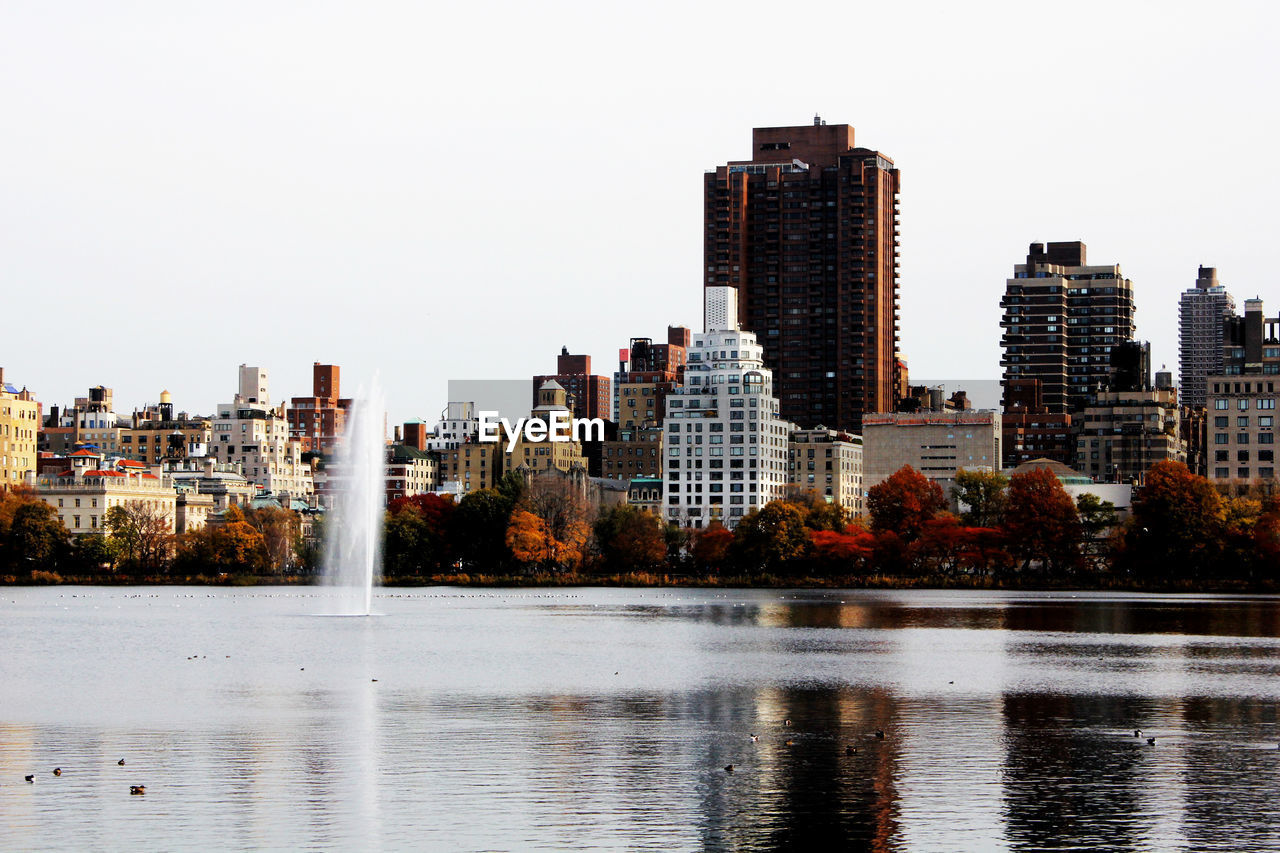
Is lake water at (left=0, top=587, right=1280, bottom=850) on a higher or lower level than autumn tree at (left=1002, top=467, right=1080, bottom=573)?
lower

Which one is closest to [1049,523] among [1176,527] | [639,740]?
[1176,527]

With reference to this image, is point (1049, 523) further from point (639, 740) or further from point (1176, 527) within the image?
point (639, 740)

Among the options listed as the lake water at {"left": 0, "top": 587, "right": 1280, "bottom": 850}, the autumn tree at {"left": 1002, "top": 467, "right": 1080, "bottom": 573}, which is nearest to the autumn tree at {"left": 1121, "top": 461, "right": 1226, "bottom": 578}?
the autumn tree at {"left": 1002, "top": 467, "right": 1080, "bottom": 573}

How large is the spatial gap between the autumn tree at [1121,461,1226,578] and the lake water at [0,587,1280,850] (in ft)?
231

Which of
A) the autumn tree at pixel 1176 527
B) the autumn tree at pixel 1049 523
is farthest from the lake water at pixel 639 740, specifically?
the autumn tree at pixel 1049 523

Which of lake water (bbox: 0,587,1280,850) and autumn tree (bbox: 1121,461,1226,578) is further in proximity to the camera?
autumn tree (bbox: 1121,461,1226,578)

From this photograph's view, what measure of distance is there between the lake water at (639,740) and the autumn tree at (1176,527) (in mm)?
70318

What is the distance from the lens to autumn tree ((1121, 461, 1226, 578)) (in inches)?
7146

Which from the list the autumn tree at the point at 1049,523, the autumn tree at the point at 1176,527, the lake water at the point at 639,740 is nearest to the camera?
the lake water at the point at 639,740

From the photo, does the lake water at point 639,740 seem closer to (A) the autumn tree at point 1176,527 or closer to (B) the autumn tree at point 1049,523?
(A) the autumn tree at point 1176,527

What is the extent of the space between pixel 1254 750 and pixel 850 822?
1886 centimetres

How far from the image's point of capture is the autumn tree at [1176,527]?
182 m

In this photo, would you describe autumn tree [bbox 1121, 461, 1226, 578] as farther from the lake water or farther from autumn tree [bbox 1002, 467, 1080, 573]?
the lake water

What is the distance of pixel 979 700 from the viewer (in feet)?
232
